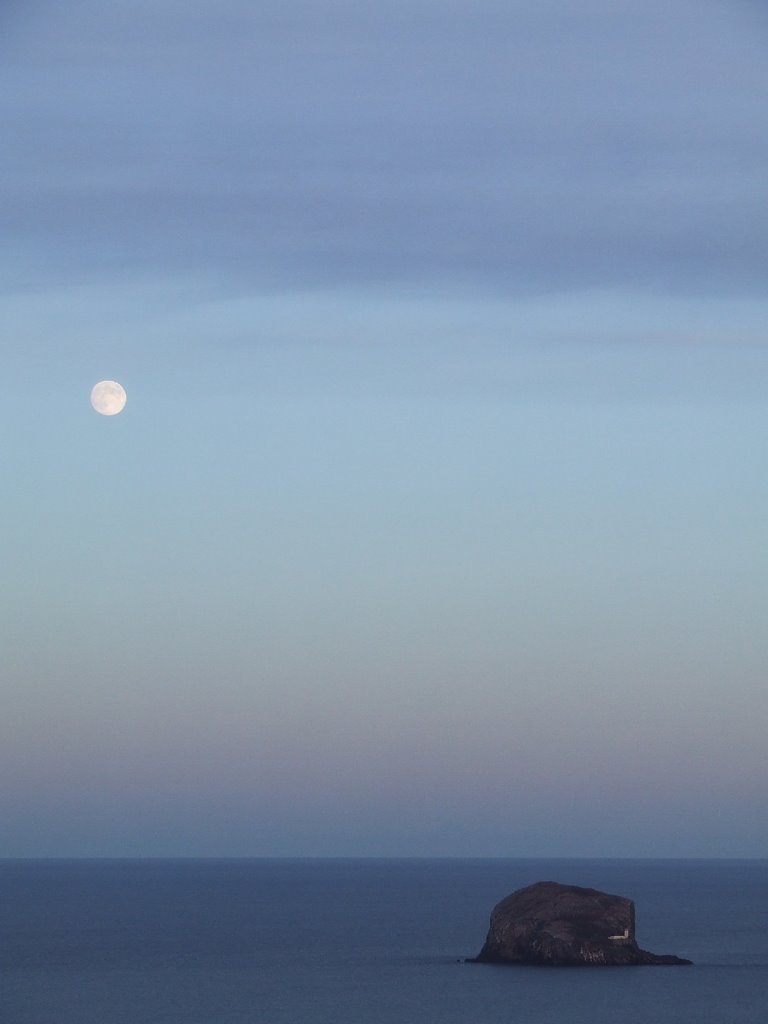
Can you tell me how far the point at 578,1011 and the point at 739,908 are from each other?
12159 centimetres

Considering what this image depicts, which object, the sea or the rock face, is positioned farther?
the rock face

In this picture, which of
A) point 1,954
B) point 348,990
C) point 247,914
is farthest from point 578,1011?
point 247,914

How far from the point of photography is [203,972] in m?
97.2

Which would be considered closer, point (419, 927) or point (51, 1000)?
point (51, 1000)

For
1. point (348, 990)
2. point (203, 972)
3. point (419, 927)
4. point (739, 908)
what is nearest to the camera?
point (348, 990)

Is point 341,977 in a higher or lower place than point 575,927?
lower

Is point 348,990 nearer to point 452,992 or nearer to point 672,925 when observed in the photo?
point 452,992

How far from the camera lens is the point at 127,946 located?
11825 centimetres

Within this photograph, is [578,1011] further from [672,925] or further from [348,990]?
[672,925]

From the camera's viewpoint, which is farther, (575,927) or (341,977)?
(341,977)

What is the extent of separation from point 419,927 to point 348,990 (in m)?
59.3

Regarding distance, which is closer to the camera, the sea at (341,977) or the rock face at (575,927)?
the sea at (341,977)

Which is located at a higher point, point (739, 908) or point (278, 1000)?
point (739, 908)

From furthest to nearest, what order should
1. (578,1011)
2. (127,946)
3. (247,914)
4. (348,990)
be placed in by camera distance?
(247,914)
(127,946)
(348,990)
(578,1011)
